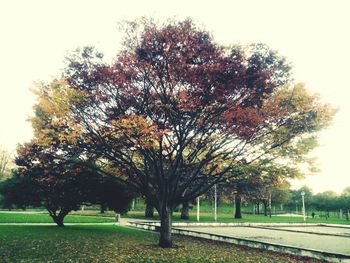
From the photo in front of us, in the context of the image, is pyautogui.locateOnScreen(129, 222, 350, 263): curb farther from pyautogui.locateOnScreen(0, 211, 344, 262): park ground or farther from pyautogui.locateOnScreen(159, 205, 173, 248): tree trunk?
pyautogui.locateOnScreen(159, 205, 173, 248): tree trunk

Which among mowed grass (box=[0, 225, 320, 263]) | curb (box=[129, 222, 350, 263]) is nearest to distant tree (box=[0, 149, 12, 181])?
curb (box=[129, 222, 350, 263])

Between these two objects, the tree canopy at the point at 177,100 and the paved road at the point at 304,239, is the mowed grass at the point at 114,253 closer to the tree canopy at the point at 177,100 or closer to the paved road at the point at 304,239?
the tree canopy at the point at 177,100

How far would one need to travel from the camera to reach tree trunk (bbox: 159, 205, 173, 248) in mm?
16250

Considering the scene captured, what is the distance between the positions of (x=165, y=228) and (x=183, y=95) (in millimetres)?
7256

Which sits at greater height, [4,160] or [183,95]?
[4,160]

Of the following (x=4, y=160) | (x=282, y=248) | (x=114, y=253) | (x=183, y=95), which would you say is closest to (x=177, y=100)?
(x=183, y=95)

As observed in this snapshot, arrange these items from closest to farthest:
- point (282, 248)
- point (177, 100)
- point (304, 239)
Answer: point (177, 100)
point (282, 248)
point (304, 239)

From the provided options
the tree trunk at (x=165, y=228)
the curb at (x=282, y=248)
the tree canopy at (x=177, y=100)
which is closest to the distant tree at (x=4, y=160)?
the curb at (x=282, y=248)

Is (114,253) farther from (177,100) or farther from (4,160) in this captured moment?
(4,160)

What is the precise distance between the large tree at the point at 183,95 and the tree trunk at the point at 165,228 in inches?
2.0

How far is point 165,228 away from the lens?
16656mm

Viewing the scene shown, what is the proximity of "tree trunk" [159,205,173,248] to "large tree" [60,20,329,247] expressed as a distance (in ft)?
0.16

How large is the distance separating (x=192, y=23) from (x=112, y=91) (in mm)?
4644

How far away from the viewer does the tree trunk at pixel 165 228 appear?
53.3ft
